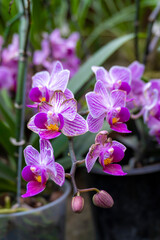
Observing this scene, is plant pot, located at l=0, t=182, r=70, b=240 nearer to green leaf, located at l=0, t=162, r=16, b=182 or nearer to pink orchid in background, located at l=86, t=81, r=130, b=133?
green leaf, located at l=0, t=162, r=16, b=182

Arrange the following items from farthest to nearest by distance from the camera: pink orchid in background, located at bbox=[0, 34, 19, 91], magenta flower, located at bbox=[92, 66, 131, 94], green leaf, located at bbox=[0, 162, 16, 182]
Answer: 1. pink orchid in background, located at bbox=[0, 34, 19, 91]
2. green leaf, located at bbox=[0, 162, 16, 182]
3. magenta flower, located at bbox=[92, 66, 131, 94]

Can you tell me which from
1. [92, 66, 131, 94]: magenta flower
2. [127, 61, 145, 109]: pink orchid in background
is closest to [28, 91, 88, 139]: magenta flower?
[92, 66, 131, 94]: magenta flower

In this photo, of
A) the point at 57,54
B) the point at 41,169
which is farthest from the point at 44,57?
the point at 41,169

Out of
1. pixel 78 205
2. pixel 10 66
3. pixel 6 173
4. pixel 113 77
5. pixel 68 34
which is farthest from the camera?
pixel 68 34

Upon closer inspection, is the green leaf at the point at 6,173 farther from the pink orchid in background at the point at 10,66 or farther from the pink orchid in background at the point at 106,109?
the pink orchid in background at the point at 106,109

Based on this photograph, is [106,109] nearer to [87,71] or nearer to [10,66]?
[87,71]

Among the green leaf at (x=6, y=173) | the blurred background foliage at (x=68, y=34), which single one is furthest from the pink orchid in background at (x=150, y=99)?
the green leaf at (x=6, y=173)

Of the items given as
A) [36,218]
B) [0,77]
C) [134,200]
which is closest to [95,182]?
[134,200]
